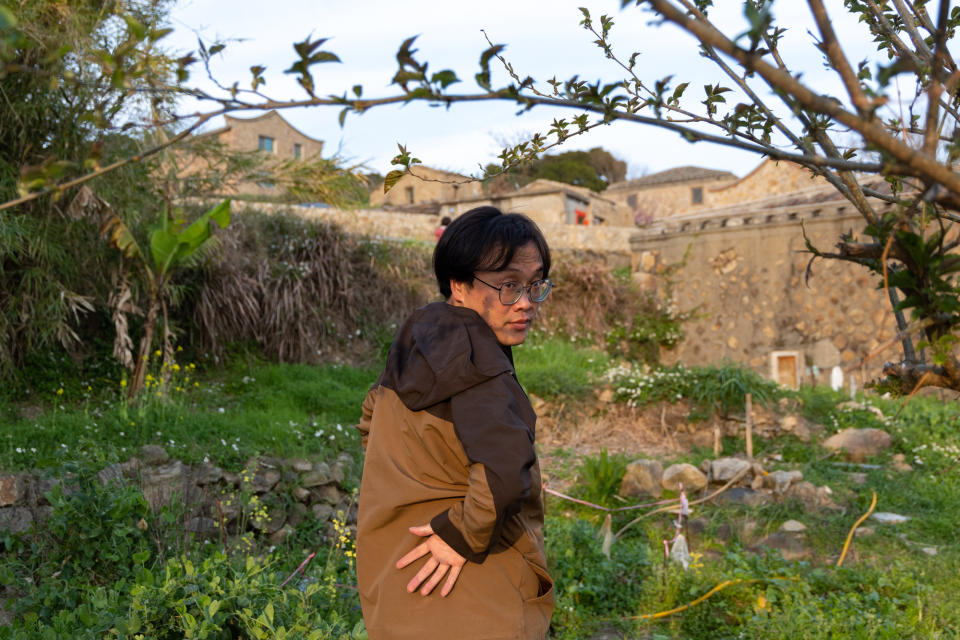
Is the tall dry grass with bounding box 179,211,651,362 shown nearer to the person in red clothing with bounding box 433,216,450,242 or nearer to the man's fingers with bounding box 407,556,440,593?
the person in red clothing with bounding box 433,216,450,242

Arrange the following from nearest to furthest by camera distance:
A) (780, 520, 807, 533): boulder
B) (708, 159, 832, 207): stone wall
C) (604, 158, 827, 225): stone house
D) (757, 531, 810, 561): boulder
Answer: (757, 531, 810, 561): boulder → (780, 520, 807, 533): boulder → (708, 159, 832, 207): stone wall → (604, 158, 827, 225): stone house

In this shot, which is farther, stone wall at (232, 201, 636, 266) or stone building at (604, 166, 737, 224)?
stone building at (604, 166, 737, 224)

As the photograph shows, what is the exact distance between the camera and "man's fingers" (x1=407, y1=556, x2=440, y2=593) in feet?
5.83

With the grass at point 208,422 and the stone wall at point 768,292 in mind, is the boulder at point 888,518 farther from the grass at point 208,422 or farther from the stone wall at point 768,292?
the stone wall at point 768,292

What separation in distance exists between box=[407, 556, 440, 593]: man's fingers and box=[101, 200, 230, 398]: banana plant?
520 centimetres

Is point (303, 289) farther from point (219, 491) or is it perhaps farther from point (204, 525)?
point (204, 525)

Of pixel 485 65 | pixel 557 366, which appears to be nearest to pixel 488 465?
pixel 485 65

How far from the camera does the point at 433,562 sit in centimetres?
178

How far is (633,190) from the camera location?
4012cm

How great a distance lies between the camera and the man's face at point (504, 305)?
1.98 m

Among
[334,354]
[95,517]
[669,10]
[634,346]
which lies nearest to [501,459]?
[669,10]

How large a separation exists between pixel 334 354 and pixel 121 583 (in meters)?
6.96

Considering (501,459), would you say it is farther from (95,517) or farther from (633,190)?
(633,190)

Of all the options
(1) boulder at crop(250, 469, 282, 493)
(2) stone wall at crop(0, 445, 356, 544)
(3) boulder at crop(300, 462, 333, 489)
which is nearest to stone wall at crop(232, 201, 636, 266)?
(3) boulder at crop(300, 462, 333, 489)
